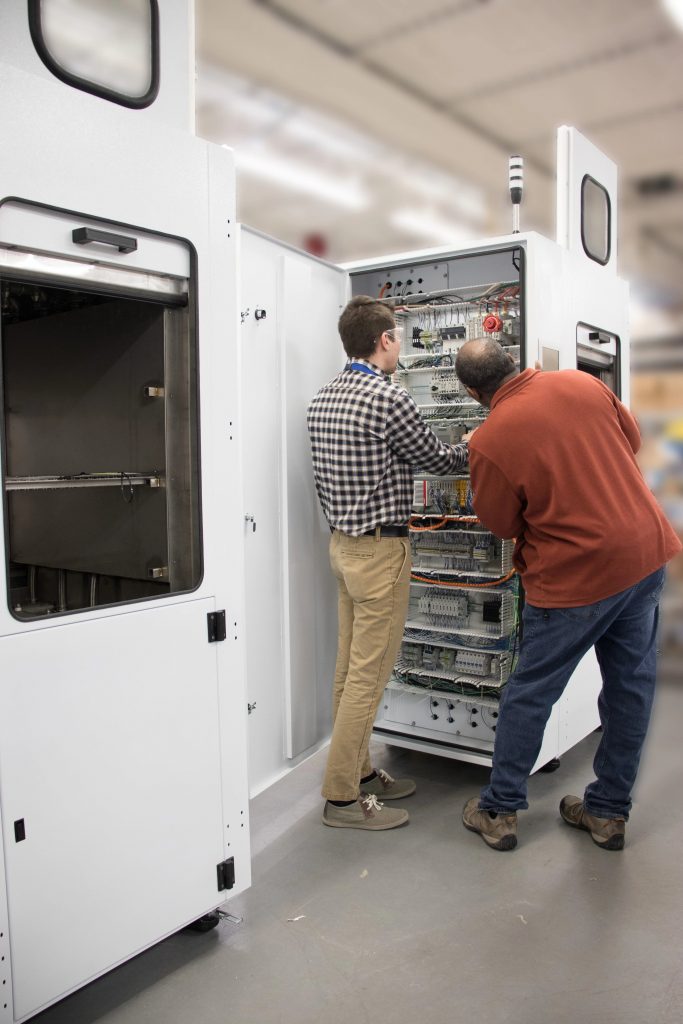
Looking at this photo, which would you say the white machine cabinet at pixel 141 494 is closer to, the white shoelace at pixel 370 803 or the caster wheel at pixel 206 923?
the caster wheel at pixel 206 923

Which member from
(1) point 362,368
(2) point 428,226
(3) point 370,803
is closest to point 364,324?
(1) point 362,368

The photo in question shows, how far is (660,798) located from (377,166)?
598 cm

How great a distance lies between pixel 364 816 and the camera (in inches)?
122

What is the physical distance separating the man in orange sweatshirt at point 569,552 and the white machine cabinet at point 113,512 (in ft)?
3.05

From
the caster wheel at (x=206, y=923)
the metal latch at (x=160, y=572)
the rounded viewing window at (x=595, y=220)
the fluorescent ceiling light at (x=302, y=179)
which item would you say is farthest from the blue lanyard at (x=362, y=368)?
the fluorescent ceiling light at (x=302, y=179)

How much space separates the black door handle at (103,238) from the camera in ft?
6.17

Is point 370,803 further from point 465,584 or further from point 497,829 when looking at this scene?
point 465,584

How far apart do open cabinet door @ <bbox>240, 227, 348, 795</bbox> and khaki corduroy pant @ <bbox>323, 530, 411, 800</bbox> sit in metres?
0.20

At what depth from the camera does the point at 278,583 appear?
3.09m

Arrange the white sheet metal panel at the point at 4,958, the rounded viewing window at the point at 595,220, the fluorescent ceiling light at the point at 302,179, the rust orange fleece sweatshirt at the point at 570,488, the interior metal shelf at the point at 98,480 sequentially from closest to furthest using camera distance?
the white sheet metal panel at the point at 4,958, the interior metal shelf at the point at 98,480, the rust orange fleece sweatshirt at the point at 570,488, the rounded viewing window at the point at 595,220, the fluorescent ceiling light at the point at 302,179

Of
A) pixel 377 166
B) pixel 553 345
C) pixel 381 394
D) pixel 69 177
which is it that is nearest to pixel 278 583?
pixel 381 394

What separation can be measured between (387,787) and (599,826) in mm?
856

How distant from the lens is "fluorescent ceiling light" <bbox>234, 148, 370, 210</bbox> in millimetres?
6672

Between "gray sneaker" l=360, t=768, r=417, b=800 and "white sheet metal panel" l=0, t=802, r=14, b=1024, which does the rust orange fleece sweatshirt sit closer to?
"gray sneaker" l=360, t=768, r=417, b=800
